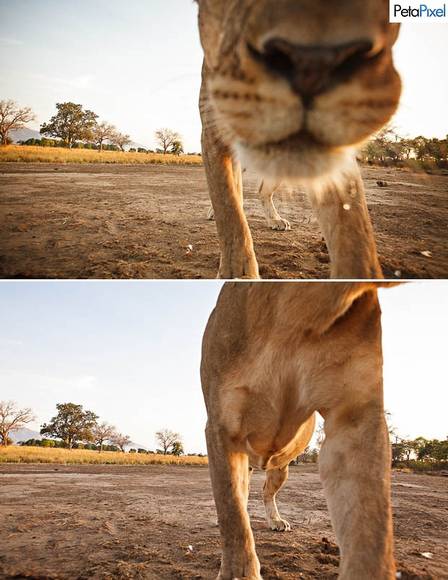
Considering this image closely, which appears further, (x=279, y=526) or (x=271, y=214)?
(x=271, y=214)

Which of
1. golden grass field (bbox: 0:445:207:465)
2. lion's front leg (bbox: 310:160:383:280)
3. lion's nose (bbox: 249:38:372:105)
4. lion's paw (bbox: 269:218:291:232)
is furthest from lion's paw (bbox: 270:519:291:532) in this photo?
golden grass field (bbox: 0:445:207:465)

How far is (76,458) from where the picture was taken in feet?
32.1

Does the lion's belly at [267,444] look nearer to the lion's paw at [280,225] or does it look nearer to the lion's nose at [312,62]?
the lion's nose at [312,62]

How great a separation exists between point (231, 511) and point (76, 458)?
28.8 ft

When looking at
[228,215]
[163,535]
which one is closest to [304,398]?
[228,215]

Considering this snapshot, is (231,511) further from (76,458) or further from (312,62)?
(76,458)

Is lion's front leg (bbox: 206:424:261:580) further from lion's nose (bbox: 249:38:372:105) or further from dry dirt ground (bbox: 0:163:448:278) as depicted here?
lion's nose (bbox: 249:38:372:105)

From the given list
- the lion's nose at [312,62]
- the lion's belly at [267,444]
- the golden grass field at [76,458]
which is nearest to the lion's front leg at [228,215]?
the lion's belly at [267,444]

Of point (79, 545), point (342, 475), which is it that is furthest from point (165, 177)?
point (342, 475)

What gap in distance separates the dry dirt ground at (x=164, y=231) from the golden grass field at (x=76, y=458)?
221 inches

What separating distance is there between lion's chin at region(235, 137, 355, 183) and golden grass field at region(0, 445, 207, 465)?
810cm

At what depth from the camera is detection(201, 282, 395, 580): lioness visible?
136 centimetres

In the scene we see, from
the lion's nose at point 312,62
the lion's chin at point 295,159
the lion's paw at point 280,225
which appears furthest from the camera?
the lion's paw at point 280,225

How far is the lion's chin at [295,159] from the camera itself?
0.96 meters
